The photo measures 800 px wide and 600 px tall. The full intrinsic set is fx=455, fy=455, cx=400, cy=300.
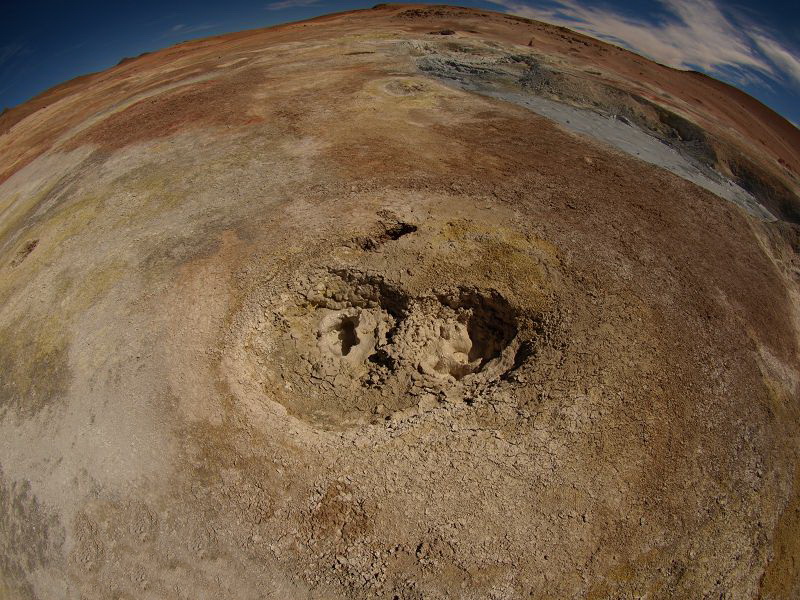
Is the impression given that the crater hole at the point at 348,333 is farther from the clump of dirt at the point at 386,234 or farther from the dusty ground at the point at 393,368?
the clump of dirt at the point at 386,234

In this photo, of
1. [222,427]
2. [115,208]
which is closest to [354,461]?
[222,427]

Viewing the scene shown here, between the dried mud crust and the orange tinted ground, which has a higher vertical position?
the dried mud crust

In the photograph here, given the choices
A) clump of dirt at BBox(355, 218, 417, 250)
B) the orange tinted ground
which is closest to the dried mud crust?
clump of dirt at BBox(355, 218, 417, 250)

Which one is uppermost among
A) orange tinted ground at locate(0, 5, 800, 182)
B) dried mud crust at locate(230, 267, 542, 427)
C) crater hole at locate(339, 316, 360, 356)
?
dried mud crust at locate(230, 267, 542, 427)

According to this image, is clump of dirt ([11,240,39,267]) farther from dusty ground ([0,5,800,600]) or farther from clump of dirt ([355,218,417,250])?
clump of dirt ([355,218,417,250])

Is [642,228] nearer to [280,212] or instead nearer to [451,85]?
[280,212]

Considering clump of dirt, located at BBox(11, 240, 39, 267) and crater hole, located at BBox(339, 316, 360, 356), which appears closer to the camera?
crater hole, located at BBox(339, 316, 360, 356)

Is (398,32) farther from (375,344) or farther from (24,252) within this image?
(375,344)

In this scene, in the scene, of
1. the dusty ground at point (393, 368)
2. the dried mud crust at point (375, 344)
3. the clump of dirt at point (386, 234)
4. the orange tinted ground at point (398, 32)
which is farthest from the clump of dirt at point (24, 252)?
the clump of dirt at point (386, 234)
